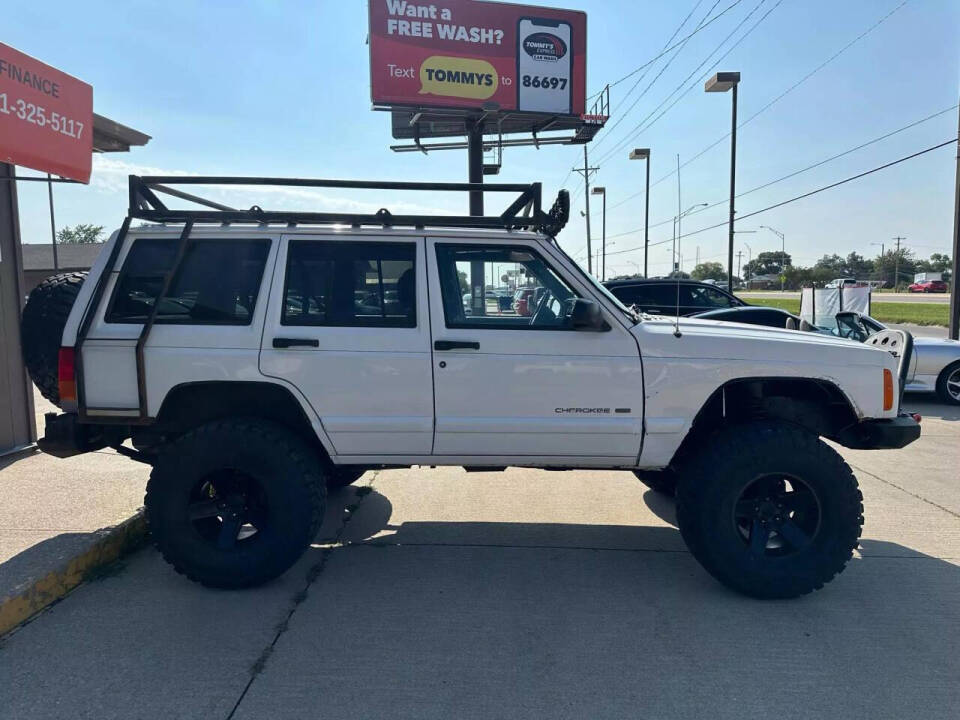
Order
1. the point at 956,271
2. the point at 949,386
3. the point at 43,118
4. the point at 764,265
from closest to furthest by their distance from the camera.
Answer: the point at 43,118
the point at 949,386
the point at 956,271
the point at 764,265

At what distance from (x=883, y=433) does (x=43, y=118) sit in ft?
23.8

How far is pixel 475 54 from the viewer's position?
1973 cm

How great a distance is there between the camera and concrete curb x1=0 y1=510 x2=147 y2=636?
3.53m

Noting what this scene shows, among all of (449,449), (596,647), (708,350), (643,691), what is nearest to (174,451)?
(449,449)

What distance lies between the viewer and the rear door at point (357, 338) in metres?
3.87

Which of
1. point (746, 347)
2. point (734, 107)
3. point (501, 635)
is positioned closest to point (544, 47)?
point (734, 107)

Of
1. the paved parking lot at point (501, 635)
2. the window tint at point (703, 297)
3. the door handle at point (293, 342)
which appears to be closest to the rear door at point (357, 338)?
the door handle at point (293, 342)

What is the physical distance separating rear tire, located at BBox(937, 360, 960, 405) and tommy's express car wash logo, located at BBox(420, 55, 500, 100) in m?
14.3

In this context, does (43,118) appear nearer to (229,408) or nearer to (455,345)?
(229,408)

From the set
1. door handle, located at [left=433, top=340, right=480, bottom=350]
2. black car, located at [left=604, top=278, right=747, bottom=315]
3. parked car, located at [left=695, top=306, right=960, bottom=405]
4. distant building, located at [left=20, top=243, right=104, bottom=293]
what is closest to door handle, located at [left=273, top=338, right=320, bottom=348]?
door handle, located at [left=433, top=340, right=480, bottom=350]

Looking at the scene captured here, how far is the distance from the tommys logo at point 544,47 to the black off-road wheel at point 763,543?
740 inches

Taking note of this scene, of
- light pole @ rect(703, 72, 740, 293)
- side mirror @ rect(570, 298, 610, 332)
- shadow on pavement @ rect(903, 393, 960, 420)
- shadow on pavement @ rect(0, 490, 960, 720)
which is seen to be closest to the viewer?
shadow on pavement @ rect(0, 490, 960, 720)

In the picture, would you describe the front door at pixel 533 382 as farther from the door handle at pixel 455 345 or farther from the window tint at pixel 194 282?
the window tint at pixel 194 282

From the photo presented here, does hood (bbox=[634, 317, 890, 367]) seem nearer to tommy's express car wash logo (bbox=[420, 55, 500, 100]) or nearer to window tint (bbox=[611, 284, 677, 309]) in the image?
window tint (bbox=[611, 284, 677, 309])
